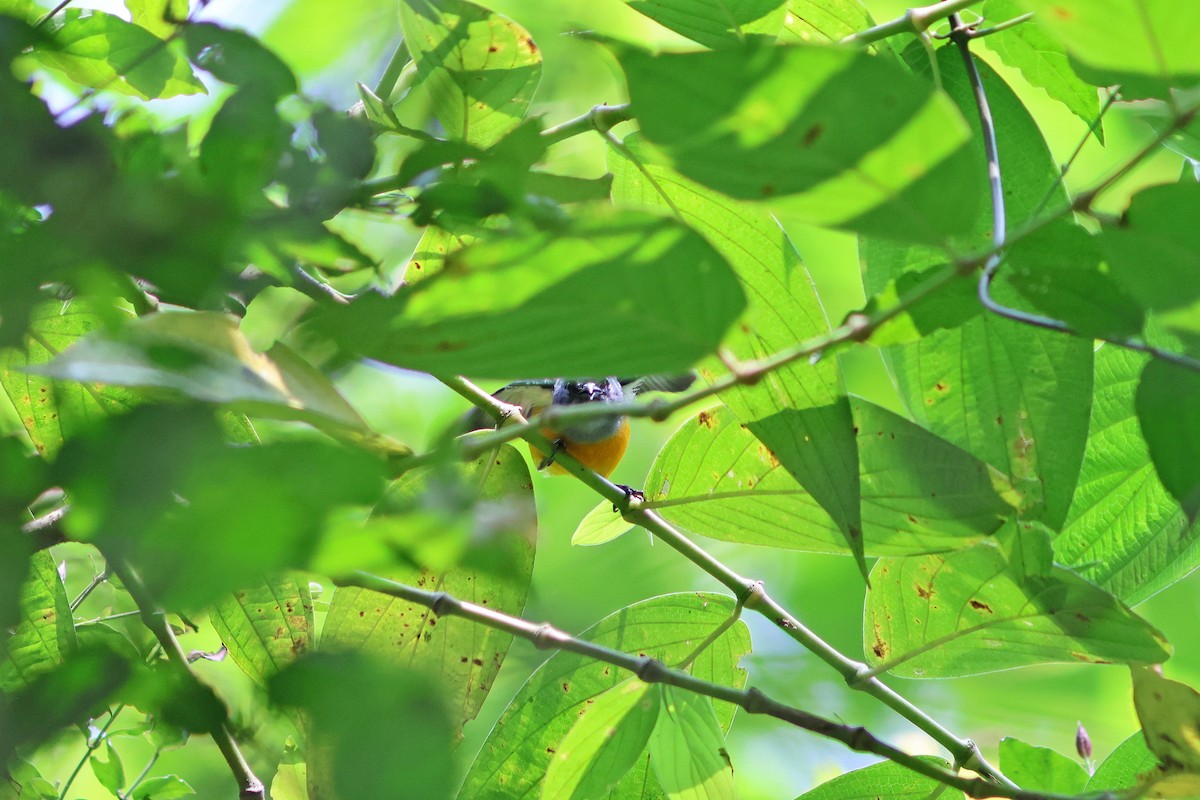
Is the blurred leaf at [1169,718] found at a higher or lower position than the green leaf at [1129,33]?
lower

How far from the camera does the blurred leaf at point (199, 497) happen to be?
21 cm

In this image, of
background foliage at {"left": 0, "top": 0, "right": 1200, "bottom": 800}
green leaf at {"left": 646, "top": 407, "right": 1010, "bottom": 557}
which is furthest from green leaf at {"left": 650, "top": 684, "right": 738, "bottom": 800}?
green leaf at {"left": 646, "top": 407, "right": 1010, "bottom": 557}

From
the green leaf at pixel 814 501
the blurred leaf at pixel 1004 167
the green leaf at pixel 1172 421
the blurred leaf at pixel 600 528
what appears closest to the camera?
the green leaf at pixel 1172 421

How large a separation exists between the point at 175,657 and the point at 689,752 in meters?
0.35

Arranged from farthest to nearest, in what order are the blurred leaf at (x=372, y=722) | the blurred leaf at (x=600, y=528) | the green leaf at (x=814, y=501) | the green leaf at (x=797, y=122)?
the blurred leaf at (x=600, y=528), the green leaf at (x=814, y=501), the green leaf at (x=797, y=122), the blurred leaf at (x=372, y=722)

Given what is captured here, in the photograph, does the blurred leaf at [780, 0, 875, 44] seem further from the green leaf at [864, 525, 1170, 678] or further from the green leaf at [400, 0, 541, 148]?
the green leaf at [864, 525, 1170, 678]

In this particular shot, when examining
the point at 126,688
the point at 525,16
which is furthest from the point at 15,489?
the point at 525,16

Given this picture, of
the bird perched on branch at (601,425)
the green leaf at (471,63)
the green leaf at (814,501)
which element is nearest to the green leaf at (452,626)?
the green leaf at (814,501)

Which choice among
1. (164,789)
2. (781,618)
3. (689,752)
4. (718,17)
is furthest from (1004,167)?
(164,789)

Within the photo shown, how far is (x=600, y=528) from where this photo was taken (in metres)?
0.81

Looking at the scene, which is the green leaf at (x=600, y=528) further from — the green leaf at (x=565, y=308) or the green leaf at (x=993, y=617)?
the green leaf at (x=565, y=308)

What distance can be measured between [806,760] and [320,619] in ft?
5.26

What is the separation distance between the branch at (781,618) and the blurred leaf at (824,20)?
311mm

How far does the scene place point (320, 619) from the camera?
1017 millimetres
